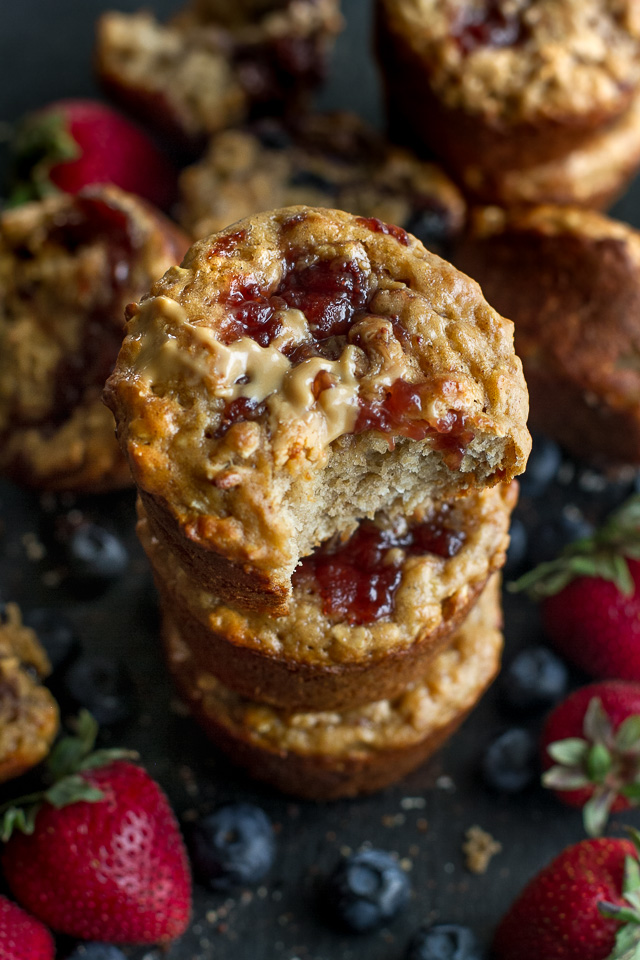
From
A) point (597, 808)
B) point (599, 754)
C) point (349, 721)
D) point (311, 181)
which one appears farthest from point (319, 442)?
point (311, 181)

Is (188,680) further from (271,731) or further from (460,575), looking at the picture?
(460,575)

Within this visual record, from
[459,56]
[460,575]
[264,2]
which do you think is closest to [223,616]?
[460,575]

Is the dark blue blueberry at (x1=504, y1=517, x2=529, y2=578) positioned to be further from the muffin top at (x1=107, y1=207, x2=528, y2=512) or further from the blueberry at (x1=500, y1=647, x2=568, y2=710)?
the muffin top at (x1=107, y1=207, x2=528, y2=512)

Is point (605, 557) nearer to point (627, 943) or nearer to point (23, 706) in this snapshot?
point (627, 943)

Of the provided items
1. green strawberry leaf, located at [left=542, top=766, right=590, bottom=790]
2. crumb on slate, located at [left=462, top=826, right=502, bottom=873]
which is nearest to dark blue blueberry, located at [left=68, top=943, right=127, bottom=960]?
crumb on slate, located at [left=462, top=826, right=502, bottom=873]

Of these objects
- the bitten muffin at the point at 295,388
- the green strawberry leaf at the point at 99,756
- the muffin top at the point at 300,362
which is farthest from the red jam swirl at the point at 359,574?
the green strawberry leaf at the point at 99,756

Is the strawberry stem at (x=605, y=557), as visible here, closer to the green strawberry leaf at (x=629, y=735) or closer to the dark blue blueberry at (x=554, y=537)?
the dark blue blueberry at (x=554, y=537)
